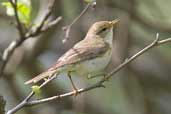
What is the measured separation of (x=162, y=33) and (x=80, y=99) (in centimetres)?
118

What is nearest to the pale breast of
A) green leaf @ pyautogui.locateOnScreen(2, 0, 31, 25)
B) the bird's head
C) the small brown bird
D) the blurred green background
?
the small brown bird

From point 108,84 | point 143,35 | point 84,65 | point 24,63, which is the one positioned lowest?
point 108,84

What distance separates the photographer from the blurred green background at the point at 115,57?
478 cm

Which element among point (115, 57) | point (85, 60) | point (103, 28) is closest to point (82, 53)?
point (85, 60)

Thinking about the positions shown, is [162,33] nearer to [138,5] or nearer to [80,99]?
[138,5]

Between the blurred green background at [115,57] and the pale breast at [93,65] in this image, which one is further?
the blurred green background at [115,57]

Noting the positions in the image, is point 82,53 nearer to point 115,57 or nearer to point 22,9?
point 22,9

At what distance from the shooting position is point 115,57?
4.69 metres

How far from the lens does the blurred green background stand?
4777 millimetres

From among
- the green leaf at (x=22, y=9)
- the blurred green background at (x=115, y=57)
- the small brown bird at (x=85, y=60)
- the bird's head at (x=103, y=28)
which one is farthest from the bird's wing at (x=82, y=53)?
the blurred green background at (x=115, y=57)

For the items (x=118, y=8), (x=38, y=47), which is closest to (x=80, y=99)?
(x=38, y=47)

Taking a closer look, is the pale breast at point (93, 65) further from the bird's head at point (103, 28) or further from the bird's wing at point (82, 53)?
the bird's head at point (103, 28)

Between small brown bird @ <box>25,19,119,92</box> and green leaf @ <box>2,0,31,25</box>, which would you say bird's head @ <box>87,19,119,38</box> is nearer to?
small brown bird @ <box>25,19,119,92</box>

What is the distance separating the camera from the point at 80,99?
4238 millimetres
